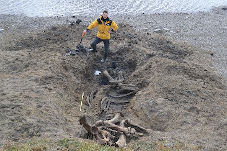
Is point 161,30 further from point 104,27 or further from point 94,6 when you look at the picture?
point 94,6

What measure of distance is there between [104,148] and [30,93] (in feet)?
12.7

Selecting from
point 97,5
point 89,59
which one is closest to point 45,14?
point 97,5

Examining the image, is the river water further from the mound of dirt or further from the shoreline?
the mound of dirt

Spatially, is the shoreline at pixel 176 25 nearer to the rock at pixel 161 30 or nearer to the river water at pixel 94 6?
the rock at pixel 161 30

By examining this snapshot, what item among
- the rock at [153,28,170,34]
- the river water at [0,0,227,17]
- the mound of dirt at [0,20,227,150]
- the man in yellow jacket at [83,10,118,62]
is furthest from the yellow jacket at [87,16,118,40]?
the river water at [0,0,227,17]

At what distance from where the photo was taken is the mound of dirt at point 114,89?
25.3 ft

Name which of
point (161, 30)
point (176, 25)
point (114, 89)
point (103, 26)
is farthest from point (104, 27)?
point (176, 25)

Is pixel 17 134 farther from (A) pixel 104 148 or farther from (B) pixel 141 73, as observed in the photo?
(B) pixel 141 73

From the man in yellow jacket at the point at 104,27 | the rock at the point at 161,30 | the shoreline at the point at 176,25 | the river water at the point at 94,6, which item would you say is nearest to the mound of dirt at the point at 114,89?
the man in yellow jacket at the point at 104,27

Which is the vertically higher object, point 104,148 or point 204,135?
point 104,148

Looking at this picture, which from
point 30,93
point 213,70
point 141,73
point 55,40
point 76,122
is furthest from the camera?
point 55,40

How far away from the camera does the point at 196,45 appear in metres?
15.1

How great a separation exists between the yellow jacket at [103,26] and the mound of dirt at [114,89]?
1020mm

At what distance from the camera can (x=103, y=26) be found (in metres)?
12.2
